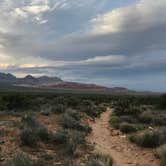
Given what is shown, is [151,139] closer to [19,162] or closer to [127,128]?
[127,128]

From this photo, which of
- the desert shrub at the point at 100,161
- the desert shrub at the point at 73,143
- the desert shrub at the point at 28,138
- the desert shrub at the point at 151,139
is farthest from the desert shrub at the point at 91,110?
the desert shrub at the point at 100,161

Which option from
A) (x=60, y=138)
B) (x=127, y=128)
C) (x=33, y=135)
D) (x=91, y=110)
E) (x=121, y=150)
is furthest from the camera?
(x=91, y=110)

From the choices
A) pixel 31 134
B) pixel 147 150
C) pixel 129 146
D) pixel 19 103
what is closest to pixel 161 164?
pixel 147 150

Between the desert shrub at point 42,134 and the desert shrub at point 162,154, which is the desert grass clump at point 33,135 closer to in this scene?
the desert shrub at point 42,134

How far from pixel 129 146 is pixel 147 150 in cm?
133

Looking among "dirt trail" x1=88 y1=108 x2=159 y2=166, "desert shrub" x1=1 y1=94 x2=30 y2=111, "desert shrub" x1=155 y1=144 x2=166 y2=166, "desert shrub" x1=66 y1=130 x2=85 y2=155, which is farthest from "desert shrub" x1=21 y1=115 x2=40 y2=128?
"desert shrub" x1=1 y1=94 x2=30 y2=111

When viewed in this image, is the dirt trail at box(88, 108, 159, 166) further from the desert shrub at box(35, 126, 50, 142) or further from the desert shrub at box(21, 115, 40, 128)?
the desert shrub at box(21, 115, 40, 128)

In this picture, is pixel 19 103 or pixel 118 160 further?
pixel 19 103

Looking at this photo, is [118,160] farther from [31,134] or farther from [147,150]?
[31,134]

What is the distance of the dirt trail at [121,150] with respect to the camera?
47.9ft

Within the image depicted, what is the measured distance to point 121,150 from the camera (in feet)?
55.9

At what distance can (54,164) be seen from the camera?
12.7m

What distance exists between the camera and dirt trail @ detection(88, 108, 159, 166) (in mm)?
14605

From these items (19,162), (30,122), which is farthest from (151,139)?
(19,162)
